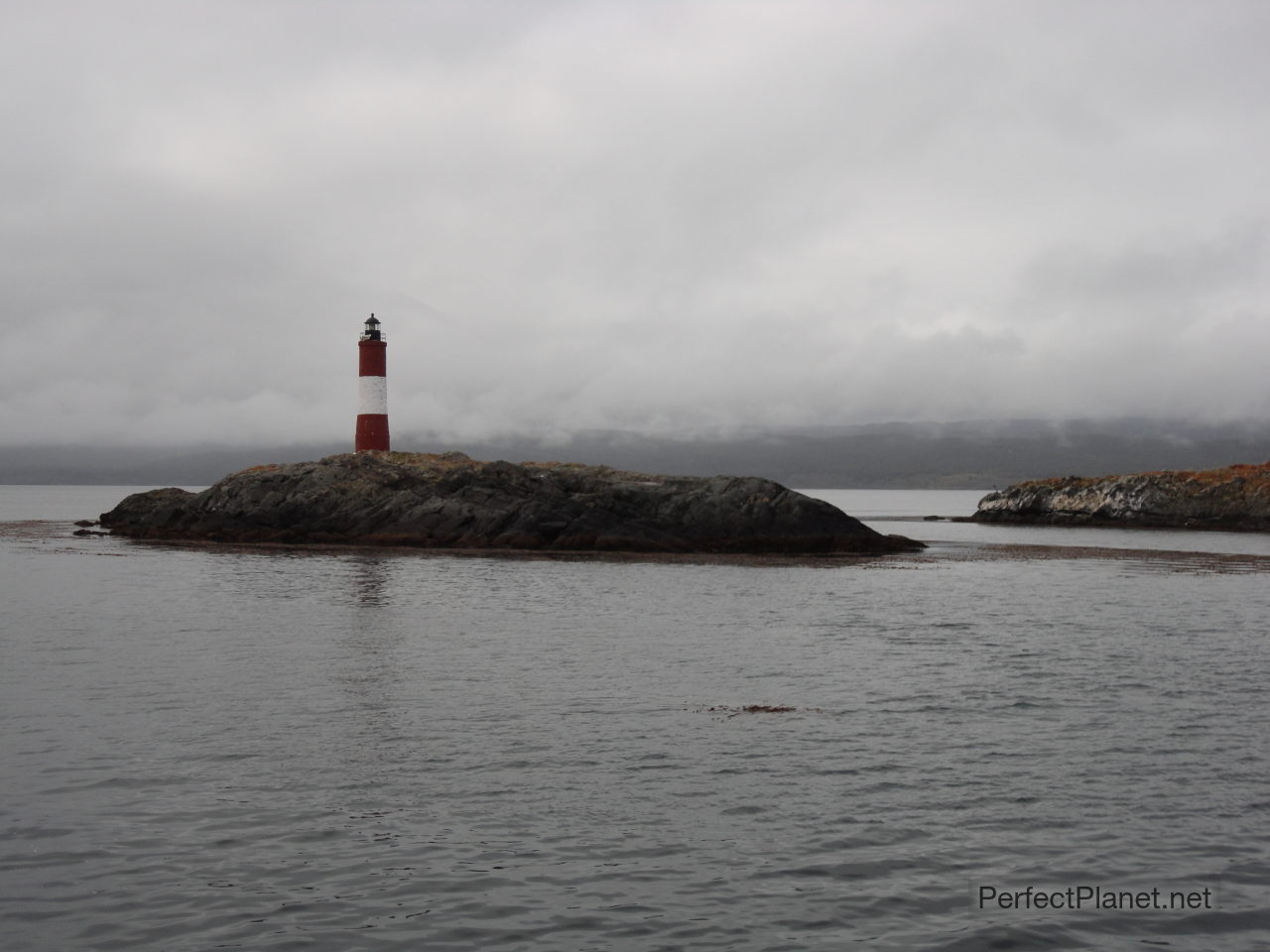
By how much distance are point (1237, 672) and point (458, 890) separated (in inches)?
717

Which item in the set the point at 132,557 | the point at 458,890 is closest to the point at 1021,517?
the point at 132,557

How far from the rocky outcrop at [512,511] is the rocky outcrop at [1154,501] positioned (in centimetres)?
5045

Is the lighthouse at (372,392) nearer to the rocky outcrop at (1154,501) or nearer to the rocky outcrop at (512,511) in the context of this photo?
the rocky outcrop at (512,511)

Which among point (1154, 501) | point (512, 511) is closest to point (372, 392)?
point (512, 511)

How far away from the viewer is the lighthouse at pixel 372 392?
71062 mm

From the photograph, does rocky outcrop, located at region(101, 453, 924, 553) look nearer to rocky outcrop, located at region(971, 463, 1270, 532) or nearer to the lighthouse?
the lighthouse

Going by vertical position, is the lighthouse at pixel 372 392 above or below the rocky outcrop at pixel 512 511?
above

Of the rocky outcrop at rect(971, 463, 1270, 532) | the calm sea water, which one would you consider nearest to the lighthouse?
the calm sea water

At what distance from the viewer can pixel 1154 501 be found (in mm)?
102812

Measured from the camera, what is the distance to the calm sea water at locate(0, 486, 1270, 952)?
941 centimetres

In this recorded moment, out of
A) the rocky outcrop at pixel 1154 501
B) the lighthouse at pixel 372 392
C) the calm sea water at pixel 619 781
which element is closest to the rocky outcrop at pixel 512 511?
the lighthouse at pixel 372 392

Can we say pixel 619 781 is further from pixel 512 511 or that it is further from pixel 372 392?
pixel 372 392

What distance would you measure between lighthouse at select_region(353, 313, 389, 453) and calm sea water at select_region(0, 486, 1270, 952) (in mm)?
42293

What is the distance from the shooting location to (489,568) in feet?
152
